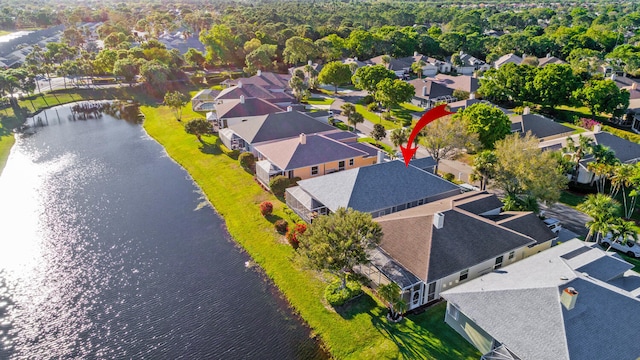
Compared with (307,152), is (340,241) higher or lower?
higher

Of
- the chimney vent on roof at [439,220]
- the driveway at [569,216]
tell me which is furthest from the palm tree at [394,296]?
the driveway at [569,216]

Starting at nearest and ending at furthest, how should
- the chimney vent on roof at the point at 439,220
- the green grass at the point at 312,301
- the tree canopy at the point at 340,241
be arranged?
the green grass at the point at 312,301, the tree canopy at the point at 340,241, the chimney vent on roof at the point at 439,220

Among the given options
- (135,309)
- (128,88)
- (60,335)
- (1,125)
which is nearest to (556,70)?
(135,309)

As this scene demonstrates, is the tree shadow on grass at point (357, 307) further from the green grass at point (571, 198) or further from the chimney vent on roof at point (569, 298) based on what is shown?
the green grass at point (571, 198)

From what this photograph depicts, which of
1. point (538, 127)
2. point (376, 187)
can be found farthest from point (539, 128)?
point (376, 187)

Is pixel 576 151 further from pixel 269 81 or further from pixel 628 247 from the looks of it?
pixel 269 81

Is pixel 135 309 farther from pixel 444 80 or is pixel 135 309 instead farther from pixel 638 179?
pixel 444 80
